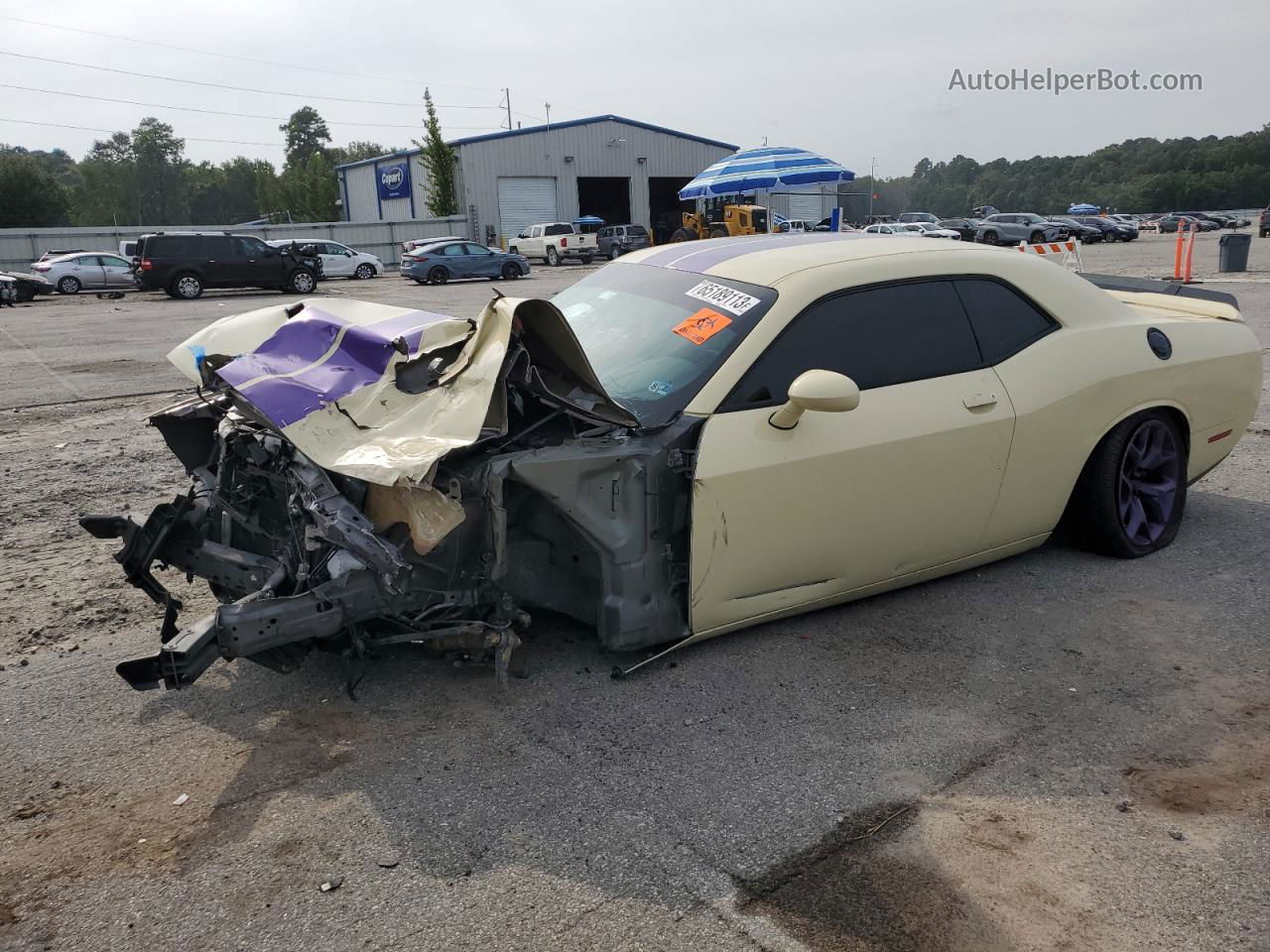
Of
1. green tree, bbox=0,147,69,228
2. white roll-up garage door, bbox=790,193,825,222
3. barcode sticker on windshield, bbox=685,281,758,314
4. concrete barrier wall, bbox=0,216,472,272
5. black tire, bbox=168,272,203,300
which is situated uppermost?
green tree, bbox=0,147,69,228

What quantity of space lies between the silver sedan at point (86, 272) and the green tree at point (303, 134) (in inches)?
3740

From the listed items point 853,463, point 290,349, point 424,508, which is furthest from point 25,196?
point 853,463

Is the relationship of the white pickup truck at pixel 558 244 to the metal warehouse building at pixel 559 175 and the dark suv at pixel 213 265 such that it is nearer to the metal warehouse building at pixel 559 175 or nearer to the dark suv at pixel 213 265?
the metal warehouse building at pixel 559 175

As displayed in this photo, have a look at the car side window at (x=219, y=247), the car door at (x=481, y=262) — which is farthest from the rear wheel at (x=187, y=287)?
the car door at (x=481, y=262)

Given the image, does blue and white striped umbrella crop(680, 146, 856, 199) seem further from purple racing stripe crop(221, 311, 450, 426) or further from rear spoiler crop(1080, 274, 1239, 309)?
purple racing stripe crop(221, 311, 450, 426)

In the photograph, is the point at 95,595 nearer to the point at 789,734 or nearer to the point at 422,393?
the point at 422,393

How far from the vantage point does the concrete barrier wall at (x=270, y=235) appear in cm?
3653

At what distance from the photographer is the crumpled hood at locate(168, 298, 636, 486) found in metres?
3.01

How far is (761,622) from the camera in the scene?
12.2 ft

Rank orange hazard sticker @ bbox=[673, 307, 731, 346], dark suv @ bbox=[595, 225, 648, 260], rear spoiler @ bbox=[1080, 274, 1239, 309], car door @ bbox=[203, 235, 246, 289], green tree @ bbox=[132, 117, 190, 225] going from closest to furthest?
orange hazard sticker @ bbox=[673, 307, 731, 346]
rear spoiler @ bbox=[1080, 274, 1239, 309]
car door @ bbox=[203, 235, 246, 289]
dark suv @ bbox=[595, 225, 648, 260]
green tree @ bbox=[132, 117, 190, 225]

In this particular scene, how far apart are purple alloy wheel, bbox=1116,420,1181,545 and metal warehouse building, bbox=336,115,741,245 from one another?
4251cm

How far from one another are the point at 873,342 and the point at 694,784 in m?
1.90

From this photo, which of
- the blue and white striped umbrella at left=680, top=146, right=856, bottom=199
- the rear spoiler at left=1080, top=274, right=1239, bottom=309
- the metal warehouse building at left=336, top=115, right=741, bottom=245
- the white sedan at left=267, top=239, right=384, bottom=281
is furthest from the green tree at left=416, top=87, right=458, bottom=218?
the rear spoiler at left=1080, top=274, right=1239, bottom=309

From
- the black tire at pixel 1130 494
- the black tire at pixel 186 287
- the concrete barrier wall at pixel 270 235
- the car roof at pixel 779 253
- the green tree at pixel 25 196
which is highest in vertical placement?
the green tree at pixel 25 196
